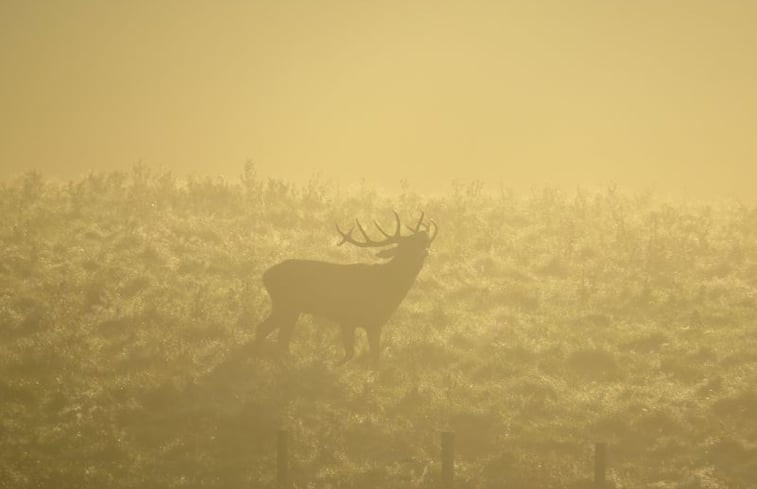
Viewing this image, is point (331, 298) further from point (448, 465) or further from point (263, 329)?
point (448, 465)

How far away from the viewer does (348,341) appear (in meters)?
18.2

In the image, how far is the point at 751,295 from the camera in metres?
22.3

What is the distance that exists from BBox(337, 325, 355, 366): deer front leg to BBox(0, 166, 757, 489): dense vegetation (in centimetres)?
39

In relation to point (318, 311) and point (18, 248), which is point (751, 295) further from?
point (18, 248)

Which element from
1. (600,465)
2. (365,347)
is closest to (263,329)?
(365,347)

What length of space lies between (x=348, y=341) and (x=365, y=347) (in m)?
0.82

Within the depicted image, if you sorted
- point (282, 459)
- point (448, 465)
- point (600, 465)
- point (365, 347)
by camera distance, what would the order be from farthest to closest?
1. point (365, 347)
2. point (282, 459)
3. point (448, 465)
4. point (600, 465)

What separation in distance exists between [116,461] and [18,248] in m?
11.4

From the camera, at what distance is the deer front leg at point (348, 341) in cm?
1823

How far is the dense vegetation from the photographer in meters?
14.7

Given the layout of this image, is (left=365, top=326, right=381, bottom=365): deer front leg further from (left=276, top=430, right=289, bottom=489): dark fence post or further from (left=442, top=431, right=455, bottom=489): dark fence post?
(left=442, top=431, right=455, bottom=489): dark fence post

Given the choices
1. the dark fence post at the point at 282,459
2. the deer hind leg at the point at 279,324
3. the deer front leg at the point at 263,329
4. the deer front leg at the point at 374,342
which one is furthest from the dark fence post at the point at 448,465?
the deer front leg at the point at 263,329

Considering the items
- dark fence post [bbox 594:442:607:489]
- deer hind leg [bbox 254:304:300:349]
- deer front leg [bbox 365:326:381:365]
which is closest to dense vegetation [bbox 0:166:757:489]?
deer front leg [bbox 365:326:381:365]

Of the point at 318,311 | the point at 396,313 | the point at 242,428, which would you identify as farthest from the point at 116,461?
the point at 396,313
